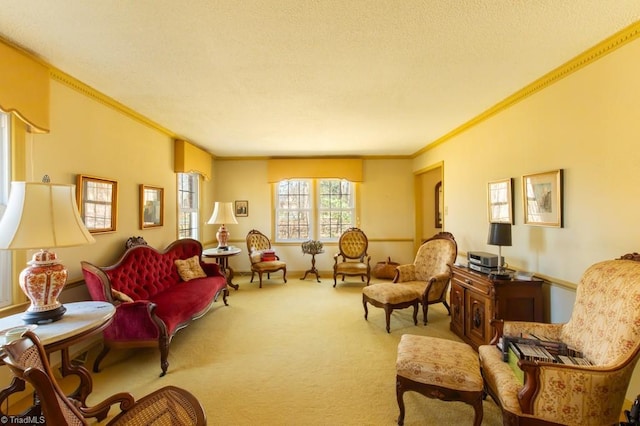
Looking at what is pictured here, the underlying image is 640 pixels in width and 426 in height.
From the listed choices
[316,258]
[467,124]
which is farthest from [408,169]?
[316,258]

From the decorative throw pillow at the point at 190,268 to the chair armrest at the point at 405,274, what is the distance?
2.80 meters

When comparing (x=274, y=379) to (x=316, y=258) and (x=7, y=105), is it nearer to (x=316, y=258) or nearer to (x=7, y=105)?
(x=7, y=105)

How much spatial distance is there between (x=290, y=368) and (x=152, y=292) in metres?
1.95

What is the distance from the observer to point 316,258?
20.4 ft

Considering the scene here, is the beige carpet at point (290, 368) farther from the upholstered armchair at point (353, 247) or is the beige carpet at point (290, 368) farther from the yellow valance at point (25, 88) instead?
the yellow valance at point (25, 88)

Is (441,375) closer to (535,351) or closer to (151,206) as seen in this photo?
(535,351)

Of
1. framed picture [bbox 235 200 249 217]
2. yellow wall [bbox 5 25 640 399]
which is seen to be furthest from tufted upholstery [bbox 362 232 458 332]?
framed picture [bbox 235 200 249 217]

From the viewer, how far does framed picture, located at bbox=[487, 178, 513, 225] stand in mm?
3045

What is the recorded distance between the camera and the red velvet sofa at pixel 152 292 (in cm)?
255

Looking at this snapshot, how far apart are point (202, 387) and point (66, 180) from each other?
223 cm

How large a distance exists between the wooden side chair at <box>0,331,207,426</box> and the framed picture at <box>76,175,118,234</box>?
5.75 ft

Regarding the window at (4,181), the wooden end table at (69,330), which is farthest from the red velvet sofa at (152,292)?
the window at (4,181)

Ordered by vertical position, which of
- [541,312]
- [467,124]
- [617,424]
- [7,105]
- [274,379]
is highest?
[467,124]

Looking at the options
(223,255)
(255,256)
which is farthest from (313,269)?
(223,255)
